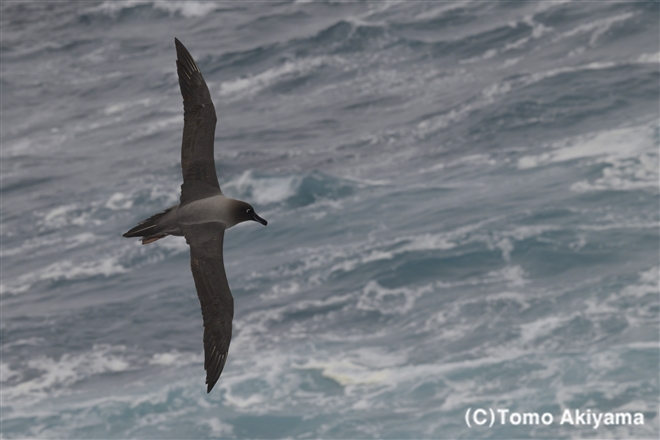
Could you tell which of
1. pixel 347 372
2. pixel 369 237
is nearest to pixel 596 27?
pixel 369 237

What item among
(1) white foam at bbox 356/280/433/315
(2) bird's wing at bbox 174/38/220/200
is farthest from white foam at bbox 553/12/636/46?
(2) bird's wing at bbox 174/38/220/200

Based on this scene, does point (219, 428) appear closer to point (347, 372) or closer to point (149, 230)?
point (347, 372)

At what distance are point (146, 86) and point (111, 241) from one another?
18942mm

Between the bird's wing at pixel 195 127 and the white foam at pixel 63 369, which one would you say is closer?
the bird's wing at pixel 195 127

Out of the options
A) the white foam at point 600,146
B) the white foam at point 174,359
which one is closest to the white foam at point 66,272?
the white foam at point 174,359

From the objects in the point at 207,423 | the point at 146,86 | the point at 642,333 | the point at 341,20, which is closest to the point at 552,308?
the point at 642,333

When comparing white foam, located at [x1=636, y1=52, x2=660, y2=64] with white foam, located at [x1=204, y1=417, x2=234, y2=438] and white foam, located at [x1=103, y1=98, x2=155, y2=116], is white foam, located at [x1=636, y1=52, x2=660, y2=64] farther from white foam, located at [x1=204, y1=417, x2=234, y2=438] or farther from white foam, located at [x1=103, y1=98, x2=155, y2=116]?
white foam, located at [x1=204, y1=417, x2=234, y2=438]

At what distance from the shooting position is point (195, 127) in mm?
19875

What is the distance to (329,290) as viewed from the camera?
4325 centimetres

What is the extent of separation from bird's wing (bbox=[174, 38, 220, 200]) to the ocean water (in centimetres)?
1895

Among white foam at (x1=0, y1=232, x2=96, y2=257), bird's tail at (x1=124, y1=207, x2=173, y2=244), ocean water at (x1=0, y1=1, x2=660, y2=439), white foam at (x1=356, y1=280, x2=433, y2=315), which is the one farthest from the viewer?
white foam at (x1=0, y1=232, x2=96, y2=257)

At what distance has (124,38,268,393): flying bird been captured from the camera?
61.2 feet

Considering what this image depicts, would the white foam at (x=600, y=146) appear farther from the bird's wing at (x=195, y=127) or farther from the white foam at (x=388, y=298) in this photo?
the bird's wing at (x=195, y=127)

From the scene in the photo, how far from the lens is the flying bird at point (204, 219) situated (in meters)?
18.6
